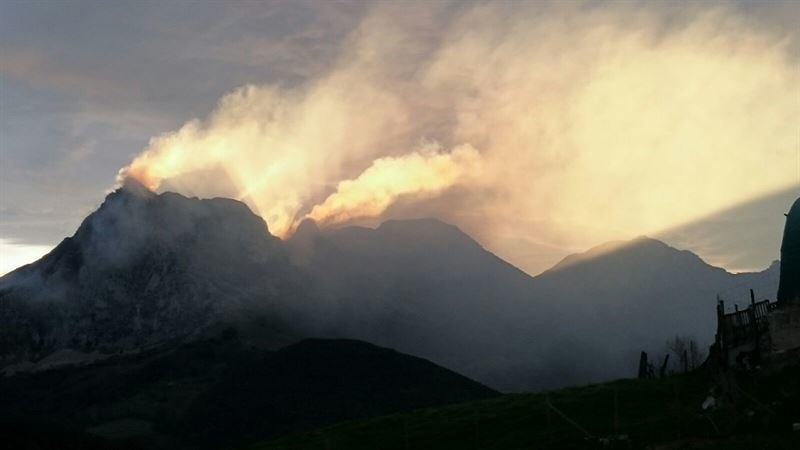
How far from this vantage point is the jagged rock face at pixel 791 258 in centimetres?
5131

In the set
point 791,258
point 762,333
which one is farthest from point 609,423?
point 791,258

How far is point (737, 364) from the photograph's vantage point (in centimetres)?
4728

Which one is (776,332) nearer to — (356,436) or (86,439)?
(356,436)

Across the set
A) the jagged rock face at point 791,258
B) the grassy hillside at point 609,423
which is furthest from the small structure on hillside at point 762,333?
the grassy hillside at point 609,423

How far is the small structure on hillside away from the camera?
4575 centimetres

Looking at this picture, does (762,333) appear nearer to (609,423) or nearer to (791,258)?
(791,258)

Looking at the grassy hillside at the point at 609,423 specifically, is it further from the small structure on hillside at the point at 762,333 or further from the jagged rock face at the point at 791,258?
the jagged rock face at the point at 791,258

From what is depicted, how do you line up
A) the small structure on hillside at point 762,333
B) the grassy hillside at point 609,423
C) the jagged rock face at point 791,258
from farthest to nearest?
the jagged rock face at point 791,258 → the small structure on hillside at point 762,333 → the grassy hillside at point 609,423

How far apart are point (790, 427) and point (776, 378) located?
9937mm

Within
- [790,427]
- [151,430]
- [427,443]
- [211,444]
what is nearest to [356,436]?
[427,443]

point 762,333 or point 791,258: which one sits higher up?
point 791,258

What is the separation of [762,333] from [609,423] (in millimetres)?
10920

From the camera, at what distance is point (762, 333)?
156ft

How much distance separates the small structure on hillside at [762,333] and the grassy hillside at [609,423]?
6.20 feet
